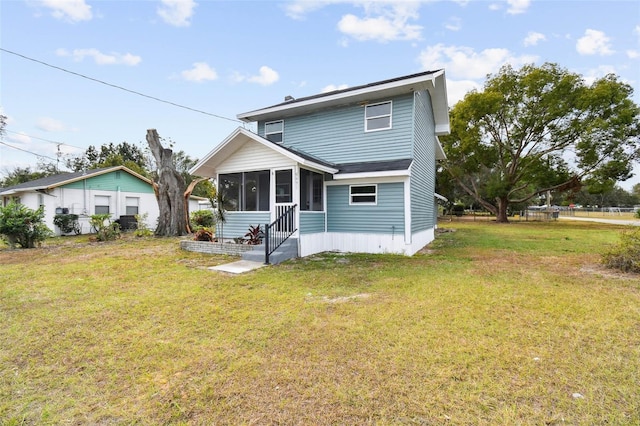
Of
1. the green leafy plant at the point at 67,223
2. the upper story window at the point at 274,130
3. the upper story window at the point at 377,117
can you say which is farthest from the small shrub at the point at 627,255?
the green leafy plant at the point at 67,223

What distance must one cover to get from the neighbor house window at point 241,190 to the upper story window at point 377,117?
13.6ft

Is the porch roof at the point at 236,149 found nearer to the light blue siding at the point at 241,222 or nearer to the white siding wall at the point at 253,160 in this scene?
the white siding wall at the point at 253,160

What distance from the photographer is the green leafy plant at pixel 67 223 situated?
54.5ft

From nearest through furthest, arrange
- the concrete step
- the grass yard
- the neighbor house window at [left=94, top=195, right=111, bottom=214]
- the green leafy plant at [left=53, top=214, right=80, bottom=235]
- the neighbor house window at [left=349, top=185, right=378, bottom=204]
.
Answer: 1. the grass yard
2. the concrete step
3. the neighbor house window at [left=349, top=185, right=378, bottom=204]
4. the green leafy plant at [left=53, top=214, right=80, bottom=235]
5. the neighbor house window at [left=94, top=195, right=111, bottom=214]

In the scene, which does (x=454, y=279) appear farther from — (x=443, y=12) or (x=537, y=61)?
(x=537, y=61)

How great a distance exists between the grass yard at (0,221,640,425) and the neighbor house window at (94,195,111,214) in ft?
49.3

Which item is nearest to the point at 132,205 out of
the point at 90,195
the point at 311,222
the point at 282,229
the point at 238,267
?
the point at 90,195

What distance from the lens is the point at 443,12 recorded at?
483 inches

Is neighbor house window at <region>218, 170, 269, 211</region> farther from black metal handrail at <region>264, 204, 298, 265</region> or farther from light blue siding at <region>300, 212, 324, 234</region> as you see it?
light blue siding at <region>300, 212, 324, 234</region>

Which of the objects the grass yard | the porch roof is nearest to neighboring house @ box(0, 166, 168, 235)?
the porch roof

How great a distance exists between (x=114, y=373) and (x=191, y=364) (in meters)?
0.71

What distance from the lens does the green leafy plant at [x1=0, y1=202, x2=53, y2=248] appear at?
10.7m

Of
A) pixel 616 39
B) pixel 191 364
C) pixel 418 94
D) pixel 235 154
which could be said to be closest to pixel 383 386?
pixel 191 364

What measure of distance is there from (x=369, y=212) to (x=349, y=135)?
3058mm
